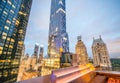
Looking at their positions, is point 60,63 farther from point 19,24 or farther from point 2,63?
point 19,24

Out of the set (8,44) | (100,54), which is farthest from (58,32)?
(8,44)

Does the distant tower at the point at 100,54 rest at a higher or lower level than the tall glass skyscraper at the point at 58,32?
lower

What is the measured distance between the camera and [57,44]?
78.7 m

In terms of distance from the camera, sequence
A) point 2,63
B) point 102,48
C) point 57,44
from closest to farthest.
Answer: point 2,63, point 102,48, point 57,44

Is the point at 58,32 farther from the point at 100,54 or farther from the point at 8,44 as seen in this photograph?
the point at 8,44

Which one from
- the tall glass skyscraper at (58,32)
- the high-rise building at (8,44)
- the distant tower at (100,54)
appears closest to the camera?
the high-rise building at (8,44)

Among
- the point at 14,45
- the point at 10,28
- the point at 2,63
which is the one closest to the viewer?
the point at 2,63

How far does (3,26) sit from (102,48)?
61.0 m

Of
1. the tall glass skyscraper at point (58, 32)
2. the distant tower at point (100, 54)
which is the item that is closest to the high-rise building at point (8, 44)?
the tall glass skyscraper at point (58, 32)

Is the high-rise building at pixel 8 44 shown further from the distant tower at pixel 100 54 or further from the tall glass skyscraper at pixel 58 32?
the distant tower at pixel 100 54

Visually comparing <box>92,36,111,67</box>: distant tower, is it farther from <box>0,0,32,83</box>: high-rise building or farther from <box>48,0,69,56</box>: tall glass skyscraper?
<box>0,0,32,83</box>: high-rise building

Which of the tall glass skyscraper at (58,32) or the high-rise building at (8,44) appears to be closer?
the high-rise building at (8,44)

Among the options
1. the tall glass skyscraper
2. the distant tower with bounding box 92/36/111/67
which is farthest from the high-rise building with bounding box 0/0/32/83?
the distant tower with bounding box 92/36/111/67

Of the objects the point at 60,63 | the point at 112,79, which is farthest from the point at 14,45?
the point at 112,79
